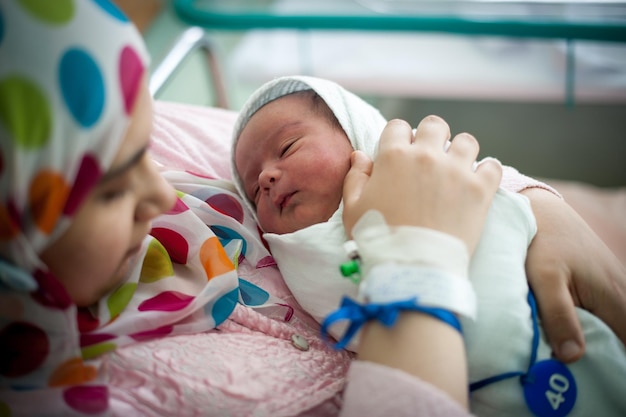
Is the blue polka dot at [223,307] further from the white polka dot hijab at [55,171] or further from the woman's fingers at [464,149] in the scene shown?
the woman's fingers at [464,149]

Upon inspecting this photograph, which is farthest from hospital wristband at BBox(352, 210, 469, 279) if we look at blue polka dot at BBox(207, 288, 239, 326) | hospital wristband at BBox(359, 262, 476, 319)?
blue polka dot at BBox(207, 288, 239, 326)

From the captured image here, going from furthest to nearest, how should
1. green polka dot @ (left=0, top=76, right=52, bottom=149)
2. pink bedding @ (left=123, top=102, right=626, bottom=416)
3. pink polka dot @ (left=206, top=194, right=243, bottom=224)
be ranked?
pink polka dot @ (left=206, top=194, right=243, bottom=224) < pink bedding @ (left=123, top=102, right=626, bottom=416) < green polka dot @ (left=0, top=76, right=52, bottom=149)

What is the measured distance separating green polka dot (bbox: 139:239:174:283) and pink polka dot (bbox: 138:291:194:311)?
0.12 feet

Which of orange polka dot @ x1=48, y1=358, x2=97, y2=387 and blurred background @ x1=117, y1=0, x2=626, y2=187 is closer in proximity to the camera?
orange polka dot @ x1=48, y1=358, x2=97, y2=387

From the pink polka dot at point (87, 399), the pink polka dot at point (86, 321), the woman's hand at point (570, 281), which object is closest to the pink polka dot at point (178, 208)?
the pink polka dot at point (86, 321)

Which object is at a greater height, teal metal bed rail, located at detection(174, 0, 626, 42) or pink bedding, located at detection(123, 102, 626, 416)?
teal metal bed rail, located at detection(174, 0, 626, 42)

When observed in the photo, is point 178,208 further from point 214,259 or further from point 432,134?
point 432,134

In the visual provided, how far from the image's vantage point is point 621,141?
A: 7.57 feet

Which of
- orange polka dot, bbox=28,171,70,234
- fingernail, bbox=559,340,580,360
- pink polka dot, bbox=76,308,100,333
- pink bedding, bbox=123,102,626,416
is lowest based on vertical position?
pink bedding, bbox=123,102,626,416

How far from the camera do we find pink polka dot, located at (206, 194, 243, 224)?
1.23m

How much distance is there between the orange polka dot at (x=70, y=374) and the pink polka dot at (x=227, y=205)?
1.57 ft

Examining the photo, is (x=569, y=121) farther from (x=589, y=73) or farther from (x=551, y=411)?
(x=551, y=411)

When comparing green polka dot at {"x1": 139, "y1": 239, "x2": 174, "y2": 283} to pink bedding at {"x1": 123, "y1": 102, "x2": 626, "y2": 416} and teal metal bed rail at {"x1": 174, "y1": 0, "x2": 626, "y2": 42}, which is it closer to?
pink bedding at {"x1": 123, "y1": 102, "x2": 626, "y2": 416}

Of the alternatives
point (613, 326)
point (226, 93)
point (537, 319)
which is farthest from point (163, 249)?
point (226, 93)
